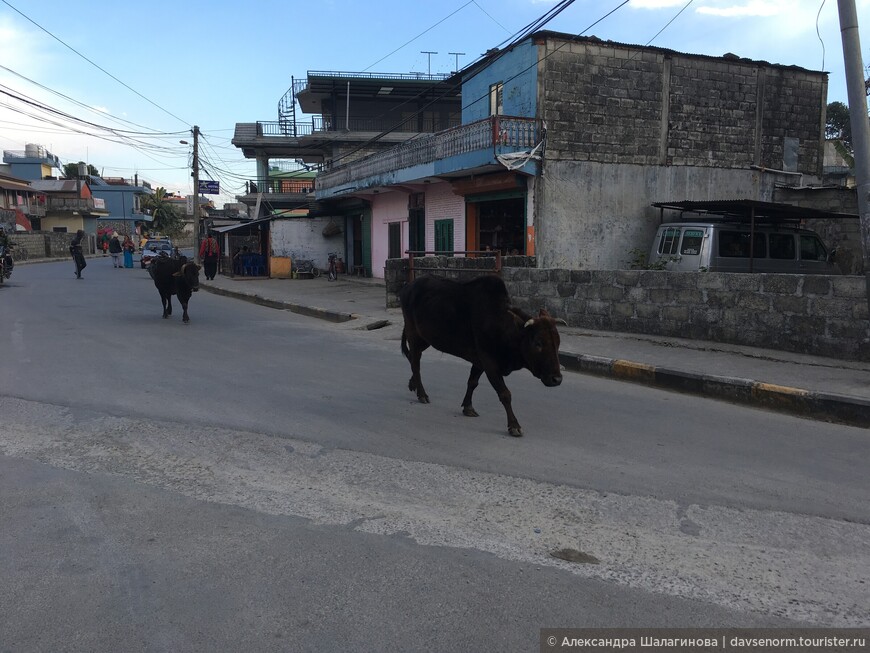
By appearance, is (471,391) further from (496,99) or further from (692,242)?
(496,99)

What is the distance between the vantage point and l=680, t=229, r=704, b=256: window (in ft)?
47.1

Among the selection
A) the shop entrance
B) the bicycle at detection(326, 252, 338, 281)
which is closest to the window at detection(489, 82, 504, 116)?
the shop entrance

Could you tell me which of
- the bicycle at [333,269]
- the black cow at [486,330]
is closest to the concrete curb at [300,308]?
the bicycle at [333,269]

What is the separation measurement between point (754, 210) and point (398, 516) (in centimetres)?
1277

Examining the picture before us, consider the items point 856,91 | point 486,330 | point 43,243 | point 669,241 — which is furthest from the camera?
point 43,243

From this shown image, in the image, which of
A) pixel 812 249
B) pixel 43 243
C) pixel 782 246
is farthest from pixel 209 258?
pixel 43 243

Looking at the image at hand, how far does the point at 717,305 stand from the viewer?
33.7 ft

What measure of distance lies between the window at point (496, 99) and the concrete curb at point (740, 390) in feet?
38.4

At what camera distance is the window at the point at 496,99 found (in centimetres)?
1947

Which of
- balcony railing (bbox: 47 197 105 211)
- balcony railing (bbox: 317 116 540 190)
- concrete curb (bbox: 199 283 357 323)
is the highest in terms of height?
balcony railing (bbox: 47 197 105 211)

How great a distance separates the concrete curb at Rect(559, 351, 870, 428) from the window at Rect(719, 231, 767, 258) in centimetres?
612

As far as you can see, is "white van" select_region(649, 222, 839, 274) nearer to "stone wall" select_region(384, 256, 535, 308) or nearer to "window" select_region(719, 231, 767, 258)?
"window" select_region(719, 231, 767, 258)

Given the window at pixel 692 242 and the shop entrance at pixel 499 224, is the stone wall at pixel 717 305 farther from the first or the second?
the shop entrance at pixel 499 224

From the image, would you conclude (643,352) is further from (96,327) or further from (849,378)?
(96,327)
